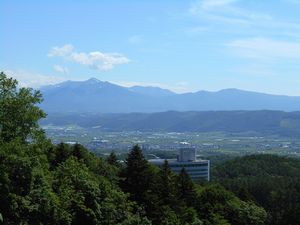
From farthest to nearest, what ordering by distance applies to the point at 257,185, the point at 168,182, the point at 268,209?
1. the point at 257,185
2. the point at 268,209
3. the point at 168,182

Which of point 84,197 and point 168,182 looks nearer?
point 84,197

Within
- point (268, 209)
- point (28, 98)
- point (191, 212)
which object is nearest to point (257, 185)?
point (268, 209)

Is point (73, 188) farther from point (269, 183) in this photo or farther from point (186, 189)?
point (269, 183)

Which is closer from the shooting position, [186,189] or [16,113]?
[16,113]

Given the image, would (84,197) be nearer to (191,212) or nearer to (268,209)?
(191,212)

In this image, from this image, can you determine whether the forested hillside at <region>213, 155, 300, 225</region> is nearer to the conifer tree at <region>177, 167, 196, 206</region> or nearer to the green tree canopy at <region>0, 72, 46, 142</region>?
the conifer tree at <region>177, 167, 196, 206</region>

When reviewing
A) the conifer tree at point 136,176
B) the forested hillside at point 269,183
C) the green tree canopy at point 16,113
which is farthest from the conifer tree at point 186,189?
the green tree canopy at point 16,113

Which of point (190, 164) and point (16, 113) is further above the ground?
point (16, 113)

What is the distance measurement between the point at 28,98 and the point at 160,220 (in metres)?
13.0

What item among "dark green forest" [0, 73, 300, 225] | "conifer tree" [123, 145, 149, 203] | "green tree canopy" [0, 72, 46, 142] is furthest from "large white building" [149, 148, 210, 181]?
"green tree canopy" [0, 72, 46, 142]

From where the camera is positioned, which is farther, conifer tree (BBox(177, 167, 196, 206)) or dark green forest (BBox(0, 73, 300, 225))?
conifer tree (BBox(177, 167, 196, 206))

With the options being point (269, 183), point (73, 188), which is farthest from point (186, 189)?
point (269, 183)

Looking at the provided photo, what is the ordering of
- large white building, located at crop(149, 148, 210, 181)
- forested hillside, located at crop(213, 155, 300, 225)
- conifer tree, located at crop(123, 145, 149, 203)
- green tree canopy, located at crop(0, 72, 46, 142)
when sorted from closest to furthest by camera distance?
green tree canopy, located at crop(0, 72, 46, 142) → conifer tree, located at crop(123, 145, 149, 203) → forested hillside, located at crop(213, 155, 300, 225) → large white building, located at crop(149, 148, 210, 181)

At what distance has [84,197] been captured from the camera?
29.8 metres
